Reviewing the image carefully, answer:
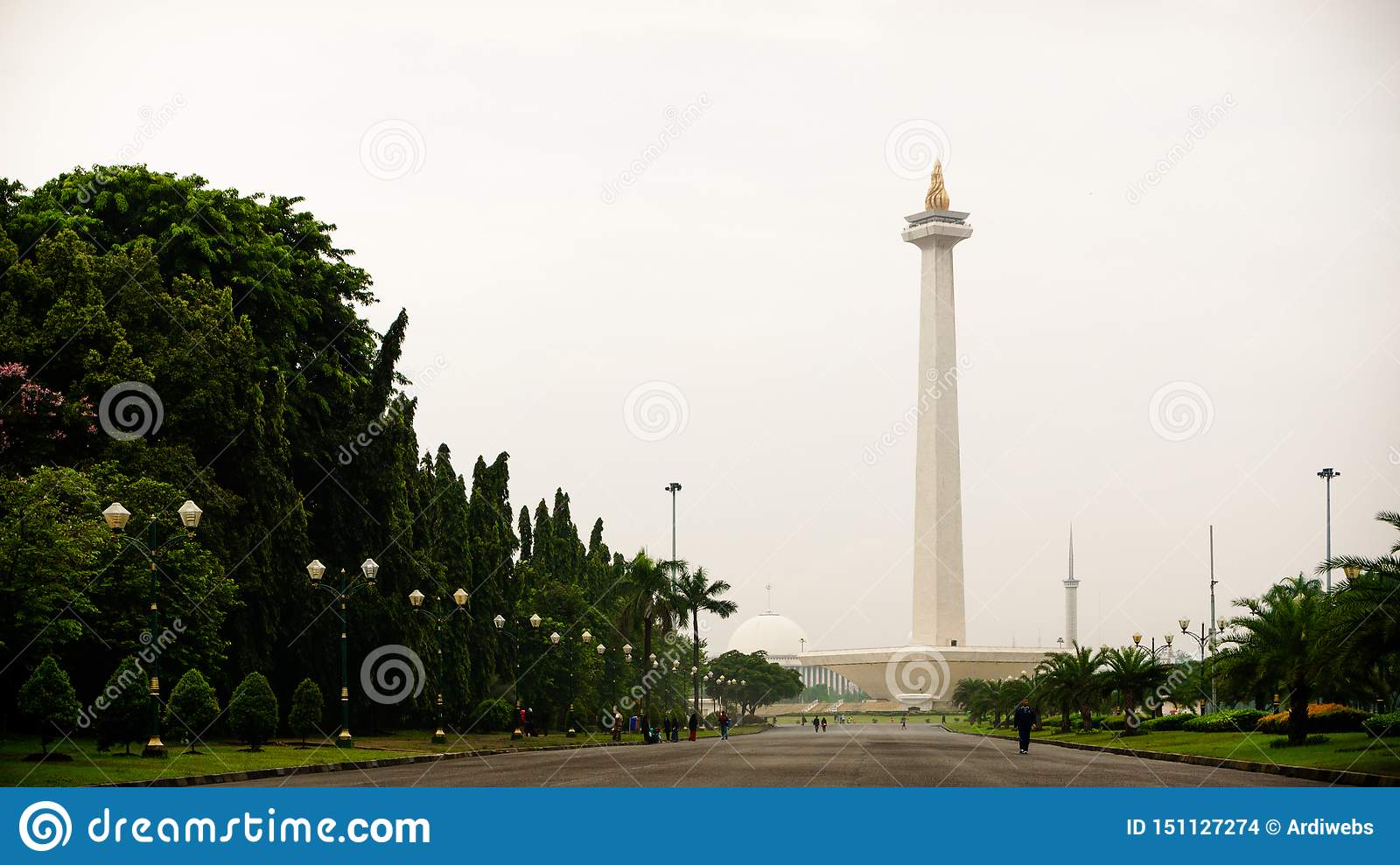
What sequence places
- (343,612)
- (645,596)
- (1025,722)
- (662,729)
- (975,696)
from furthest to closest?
1. (975,696)
2. (645,596)
3. (662,729)
4. (343,612)
5. (1025,722)

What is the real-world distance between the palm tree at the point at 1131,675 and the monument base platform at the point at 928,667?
68.6m

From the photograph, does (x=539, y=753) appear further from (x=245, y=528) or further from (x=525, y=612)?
(x=525, y=612)

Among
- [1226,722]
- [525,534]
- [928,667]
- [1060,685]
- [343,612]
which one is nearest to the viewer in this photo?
[343,612]

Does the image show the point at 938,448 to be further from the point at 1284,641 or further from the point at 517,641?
the point at 1284,641

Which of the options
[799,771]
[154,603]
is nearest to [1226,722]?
[799,771]

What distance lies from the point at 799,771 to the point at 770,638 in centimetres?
16777

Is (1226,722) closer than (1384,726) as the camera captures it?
No

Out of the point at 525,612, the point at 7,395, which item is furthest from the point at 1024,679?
the point at 7,395

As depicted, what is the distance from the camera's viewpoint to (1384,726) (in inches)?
1319

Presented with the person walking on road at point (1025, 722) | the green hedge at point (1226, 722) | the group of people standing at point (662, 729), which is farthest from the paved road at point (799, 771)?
the group of people standing at point (662, 729)

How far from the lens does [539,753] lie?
40188mm

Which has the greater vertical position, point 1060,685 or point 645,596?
point 645,596

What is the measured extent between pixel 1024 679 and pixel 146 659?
55.0 metres

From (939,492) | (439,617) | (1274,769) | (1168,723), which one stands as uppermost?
(939,492)
